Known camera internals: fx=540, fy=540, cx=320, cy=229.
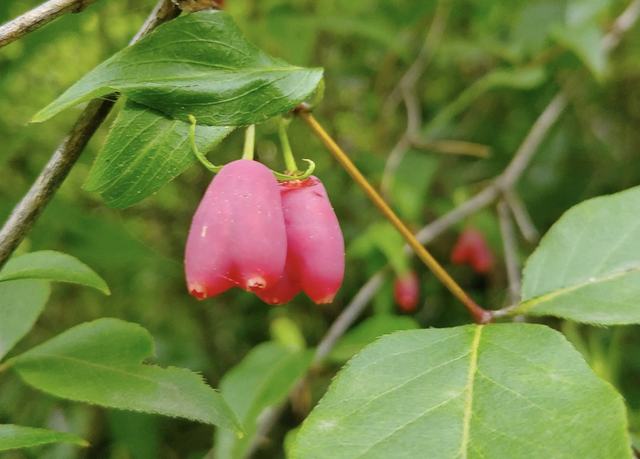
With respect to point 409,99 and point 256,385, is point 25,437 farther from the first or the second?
point 409,99

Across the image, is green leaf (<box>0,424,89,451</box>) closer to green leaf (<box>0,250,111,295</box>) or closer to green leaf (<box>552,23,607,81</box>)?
green leaf (<box>0,250,111,295</box>)

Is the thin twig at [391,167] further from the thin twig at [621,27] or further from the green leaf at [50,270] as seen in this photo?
the green leaf at [50,270]

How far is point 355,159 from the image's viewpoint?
4.78 ft

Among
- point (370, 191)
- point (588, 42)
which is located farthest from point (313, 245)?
point (588, 42)

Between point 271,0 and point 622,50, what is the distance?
1.09 metres

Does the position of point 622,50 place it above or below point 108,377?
below

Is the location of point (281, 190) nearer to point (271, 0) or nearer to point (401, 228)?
point (401, 228)

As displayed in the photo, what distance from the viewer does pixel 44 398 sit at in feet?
3.62

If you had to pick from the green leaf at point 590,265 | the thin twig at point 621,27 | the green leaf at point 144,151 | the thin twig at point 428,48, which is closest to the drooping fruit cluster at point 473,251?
the thin twig at point 428,48

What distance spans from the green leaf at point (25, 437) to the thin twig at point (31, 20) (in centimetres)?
24

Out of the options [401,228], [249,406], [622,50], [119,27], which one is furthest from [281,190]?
[622,50]

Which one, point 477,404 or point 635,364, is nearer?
point 477,404

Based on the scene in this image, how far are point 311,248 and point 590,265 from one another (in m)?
0.25

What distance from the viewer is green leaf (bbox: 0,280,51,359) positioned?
448mm
